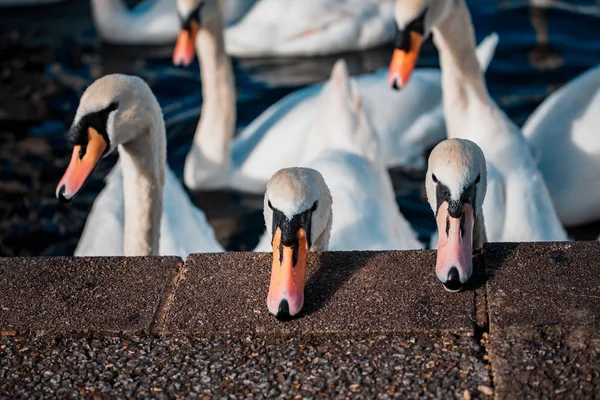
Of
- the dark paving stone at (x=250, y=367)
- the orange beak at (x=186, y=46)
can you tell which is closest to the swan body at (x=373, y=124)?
the orange beak at (x=186, y=46)

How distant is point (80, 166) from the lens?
534 cm

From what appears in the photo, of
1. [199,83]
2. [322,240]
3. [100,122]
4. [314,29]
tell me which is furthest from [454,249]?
[314,29]

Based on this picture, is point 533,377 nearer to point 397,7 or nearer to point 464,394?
point 464,394

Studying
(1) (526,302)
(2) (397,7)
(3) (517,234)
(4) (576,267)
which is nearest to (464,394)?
(1) (526,302)

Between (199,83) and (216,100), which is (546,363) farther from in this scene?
(199,83)

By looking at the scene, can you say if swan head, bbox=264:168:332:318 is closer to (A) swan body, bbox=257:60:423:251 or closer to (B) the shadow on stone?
(B) the shadow on stone

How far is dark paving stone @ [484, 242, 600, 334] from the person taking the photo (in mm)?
3557

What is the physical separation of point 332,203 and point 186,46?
3751 millimetres

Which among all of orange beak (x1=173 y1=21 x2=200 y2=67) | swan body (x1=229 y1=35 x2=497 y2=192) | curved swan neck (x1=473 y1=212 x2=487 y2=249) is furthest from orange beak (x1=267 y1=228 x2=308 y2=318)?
orange beak (x1=173 y1=21 x2=200 y2=67)

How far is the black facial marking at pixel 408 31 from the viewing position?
7004 millimetres

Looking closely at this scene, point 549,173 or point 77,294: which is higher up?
point 77,294

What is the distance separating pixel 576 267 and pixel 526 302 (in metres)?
0.30

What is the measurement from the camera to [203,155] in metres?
8.80

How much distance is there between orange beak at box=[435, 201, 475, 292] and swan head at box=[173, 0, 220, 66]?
467 centimetres
